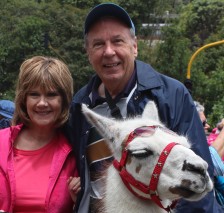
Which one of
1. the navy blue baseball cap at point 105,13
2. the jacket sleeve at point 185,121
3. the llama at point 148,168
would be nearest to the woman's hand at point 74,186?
the llama at point 148,168

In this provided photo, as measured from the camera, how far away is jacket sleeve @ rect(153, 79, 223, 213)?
3400mm

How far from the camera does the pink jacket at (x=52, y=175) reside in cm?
373

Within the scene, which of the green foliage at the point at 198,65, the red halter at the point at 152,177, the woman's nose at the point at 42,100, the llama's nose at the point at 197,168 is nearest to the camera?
the llama's nose at the point at 197,168

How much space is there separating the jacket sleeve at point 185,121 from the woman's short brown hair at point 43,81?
0.86m

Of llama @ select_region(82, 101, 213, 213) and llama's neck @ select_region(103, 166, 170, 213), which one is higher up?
llama @ select_region(82, 101, 213, 213)

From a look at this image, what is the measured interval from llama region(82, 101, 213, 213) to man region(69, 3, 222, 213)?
0.15 meters

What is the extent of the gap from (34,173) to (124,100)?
2.92 feet

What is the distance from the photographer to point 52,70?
3.99 meters

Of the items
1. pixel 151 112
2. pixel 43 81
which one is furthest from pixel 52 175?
pixel 151 112

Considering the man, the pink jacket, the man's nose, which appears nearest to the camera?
the man

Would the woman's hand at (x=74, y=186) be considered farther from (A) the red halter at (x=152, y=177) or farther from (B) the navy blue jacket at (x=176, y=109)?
(A) the red halter at (x=152, y=177)

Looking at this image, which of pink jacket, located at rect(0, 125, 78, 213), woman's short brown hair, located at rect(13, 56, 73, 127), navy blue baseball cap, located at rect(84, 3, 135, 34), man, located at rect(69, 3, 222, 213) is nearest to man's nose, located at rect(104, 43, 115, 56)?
man, located at rect(69, 3, 222, 213)

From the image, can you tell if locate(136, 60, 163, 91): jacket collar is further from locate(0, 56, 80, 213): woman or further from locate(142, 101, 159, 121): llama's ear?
locate(0, 56, 80, 213): woman

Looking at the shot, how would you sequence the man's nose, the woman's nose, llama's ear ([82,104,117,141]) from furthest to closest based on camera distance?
the woman's nose < the man's nose < llama's ear ([82,104,117,141])
